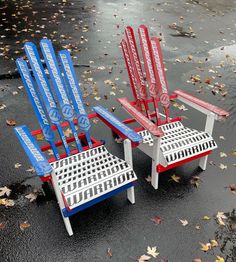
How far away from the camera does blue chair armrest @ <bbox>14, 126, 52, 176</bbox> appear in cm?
256

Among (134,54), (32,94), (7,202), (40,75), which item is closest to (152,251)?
(7,202)

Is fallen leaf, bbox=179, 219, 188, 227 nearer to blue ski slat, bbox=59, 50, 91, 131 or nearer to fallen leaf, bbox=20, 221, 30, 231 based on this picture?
blue ski slat, bbox=59, 50, 91, 131

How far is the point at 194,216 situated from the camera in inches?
136

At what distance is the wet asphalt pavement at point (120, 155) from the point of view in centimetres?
311

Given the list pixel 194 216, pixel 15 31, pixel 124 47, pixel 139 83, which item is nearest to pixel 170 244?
pixel 194 216

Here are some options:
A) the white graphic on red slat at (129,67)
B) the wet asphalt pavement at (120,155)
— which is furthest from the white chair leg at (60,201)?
the white graphic on red slat at (129,67)

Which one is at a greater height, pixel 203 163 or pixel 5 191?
pixel 5 191

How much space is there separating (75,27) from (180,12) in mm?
4600

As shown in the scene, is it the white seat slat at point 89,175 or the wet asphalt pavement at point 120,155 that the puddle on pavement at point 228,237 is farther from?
the white seat slat at point 89,175

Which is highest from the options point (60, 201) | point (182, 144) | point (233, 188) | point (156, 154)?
point (60, 201)

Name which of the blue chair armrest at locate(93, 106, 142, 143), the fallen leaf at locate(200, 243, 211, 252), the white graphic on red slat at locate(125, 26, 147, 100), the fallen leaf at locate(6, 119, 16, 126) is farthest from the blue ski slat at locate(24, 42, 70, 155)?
the fallen leaf at locate(200, 243, 211, 252)

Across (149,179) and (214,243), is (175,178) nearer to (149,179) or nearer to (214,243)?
(149,179)

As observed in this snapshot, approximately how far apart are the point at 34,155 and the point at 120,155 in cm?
183

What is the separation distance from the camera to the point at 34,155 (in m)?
2.74
